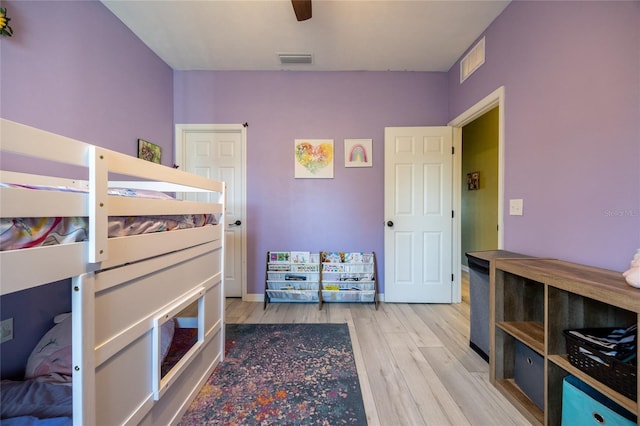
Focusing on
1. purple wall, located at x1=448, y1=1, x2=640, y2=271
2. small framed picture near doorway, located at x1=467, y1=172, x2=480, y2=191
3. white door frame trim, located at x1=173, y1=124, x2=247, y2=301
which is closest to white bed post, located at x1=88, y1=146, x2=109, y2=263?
white door frame trim, located at x1=173, y1=124, x2=247, y2=301

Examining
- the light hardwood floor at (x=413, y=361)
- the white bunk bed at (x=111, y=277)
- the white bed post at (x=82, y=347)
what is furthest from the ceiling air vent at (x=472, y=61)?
the white bed post at (x=82, y=347)

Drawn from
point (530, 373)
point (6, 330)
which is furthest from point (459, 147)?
point (6, 330)

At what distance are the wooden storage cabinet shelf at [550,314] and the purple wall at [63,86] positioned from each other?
2.73m

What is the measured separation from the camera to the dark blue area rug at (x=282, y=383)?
119 cm

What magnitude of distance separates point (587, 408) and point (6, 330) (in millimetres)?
2776

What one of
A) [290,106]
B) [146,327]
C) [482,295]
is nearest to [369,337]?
[482,295]

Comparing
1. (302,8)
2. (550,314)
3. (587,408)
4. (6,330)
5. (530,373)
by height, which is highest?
(302,8)

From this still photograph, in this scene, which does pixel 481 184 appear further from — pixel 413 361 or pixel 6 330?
pixel 6 330

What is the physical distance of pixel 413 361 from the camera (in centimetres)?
162

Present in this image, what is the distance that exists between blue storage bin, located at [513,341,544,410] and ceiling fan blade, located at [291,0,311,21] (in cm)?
249

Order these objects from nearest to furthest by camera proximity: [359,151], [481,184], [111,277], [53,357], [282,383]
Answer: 1. [111,277]
2. [53,357]
3. [282,383]
4. [359,151]
5. [481,184]

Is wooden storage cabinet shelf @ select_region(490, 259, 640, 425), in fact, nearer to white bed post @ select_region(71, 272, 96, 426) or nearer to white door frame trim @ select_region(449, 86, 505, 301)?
white door frame trim @ select_region(449, 86, 505, 301)

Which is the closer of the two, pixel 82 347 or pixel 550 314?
pixel 82 347

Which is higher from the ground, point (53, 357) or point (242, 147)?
point (242, 147)
